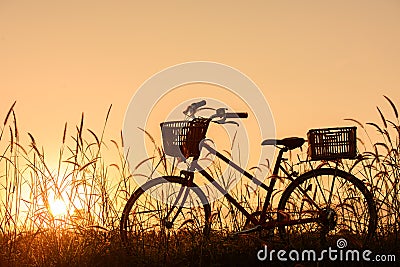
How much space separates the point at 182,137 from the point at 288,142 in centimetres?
99

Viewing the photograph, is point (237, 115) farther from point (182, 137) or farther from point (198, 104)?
point (182, 137)

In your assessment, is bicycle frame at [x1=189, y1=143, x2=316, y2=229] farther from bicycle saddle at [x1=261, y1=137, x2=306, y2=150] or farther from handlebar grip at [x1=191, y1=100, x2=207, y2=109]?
handlebar grip at [x1=191, y1=100, x2=207, y2=109]

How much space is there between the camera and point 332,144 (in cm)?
700

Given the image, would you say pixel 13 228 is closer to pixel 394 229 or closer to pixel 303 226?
pixel 303 226

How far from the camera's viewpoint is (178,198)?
687cm

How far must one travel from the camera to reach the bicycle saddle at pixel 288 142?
7000 mm

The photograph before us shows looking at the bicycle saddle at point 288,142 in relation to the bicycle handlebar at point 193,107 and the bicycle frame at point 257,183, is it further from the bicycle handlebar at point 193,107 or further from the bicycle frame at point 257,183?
the bicycle handlebar at point 193,107

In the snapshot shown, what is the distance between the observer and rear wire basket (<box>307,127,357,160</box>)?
22.9 feet

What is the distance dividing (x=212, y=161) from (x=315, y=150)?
3.10ft

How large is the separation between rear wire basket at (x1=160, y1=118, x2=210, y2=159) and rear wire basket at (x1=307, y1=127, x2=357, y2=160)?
1056 millimetres

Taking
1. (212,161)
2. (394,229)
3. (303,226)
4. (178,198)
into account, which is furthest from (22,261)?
(394,229)

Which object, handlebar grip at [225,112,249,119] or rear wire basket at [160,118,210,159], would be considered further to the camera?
handlebar grip at [225,112,249,119]

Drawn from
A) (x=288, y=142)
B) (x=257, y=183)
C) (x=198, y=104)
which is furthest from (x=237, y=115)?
(x=257, y=183)

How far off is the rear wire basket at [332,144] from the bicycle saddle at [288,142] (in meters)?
0.12
